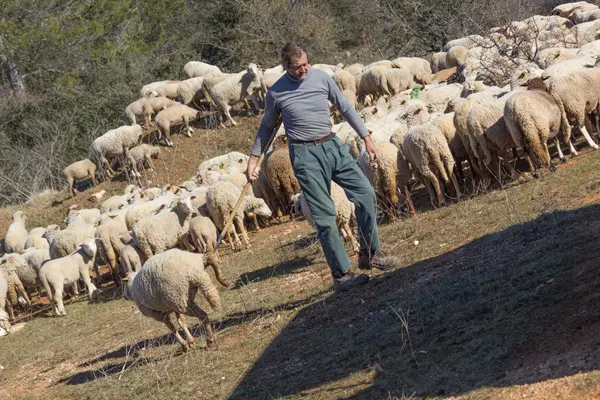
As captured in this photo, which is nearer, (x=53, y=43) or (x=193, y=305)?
(x=193, y=305)

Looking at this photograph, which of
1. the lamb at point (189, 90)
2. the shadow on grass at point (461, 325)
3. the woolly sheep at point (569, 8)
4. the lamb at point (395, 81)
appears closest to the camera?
the shadow on grass at point (461, 325)

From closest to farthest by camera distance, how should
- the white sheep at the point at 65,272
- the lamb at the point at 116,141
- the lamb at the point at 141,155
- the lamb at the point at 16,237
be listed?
the white sheep at the point at 65,272, the lamb at the point at 16,237, the lamb at the point at 141,155, the lamb at the point at 116,141

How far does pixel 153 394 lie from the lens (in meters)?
8.18

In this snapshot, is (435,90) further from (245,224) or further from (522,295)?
(522,295)

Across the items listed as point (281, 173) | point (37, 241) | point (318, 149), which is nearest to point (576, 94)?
point (318, 149)

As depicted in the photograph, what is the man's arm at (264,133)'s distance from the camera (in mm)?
8859

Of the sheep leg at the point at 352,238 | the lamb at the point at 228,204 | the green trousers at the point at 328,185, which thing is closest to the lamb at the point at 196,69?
the lamb at the point at 228,204

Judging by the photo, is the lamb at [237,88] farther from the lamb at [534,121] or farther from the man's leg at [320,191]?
the man's leg at [320,191]

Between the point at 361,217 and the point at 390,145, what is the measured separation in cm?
445

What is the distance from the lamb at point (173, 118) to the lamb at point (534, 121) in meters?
14.1

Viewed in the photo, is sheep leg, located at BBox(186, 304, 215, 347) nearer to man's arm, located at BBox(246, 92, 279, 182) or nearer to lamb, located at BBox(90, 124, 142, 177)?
man's arm, located at BBox(246, 92, 279, 182)

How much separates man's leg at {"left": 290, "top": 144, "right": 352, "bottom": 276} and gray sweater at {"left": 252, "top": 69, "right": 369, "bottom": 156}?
0.53 feet

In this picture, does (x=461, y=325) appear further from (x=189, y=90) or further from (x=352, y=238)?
(x=189, y=90)

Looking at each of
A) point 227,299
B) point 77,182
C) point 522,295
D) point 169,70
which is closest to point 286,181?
point 227,299
